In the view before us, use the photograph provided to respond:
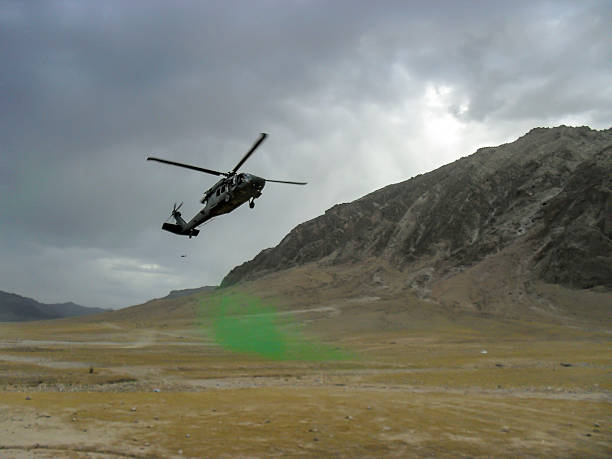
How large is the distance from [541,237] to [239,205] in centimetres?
10335

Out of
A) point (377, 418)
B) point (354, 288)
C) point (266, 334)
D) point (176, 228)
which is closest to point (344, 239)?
point (354, 288)

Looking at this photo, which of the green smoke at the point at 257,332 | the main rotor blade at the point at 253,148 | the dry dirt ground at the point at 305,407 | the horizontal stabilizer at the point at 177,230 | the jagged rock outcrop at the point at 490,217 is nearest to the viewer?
the dry dirt ground at the point at 305,407

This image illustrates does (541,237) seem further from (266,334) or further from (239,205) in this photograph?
(239,205)

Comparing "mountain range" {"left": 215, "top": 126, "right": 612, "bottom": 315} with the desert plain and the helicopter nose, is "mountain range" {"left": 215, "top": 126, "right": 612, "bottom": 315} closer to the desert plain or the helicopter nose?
the desert plain

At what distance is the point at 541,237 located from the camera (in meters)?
112

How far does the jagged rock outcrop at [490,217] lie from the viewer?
10356cm

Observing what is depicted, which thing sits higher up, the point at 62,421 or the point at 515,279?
the point at 515,279

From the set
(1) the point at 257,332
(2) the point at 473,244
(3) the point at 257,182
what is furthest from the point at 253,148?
(2) the point at 473,244

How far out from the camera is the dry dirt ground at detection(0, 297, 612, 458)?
44.0 feet

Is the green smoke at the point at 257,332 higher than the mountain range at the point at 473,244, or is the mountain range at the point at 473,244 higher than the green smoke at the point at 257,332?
the mountain range at the point at 473,244

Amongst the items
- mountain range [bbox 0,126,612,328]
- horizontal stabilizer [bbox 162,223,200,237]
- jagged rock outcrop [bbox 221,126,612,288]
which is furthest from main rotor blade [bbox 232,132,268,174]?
jagged rock outcrop [bbox 221,126,612,288]


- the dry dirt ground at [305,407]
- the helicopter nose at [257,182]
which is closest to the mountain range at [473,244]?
the dry dirt ground at [305,407]

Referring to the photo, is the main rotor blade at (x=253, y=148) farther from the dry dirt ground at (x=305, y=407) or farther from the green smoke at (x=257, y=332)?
the green smoke at (x=257, y=332)

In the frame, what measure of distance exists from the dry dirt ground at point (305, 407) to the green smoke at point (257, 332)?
8.94m
